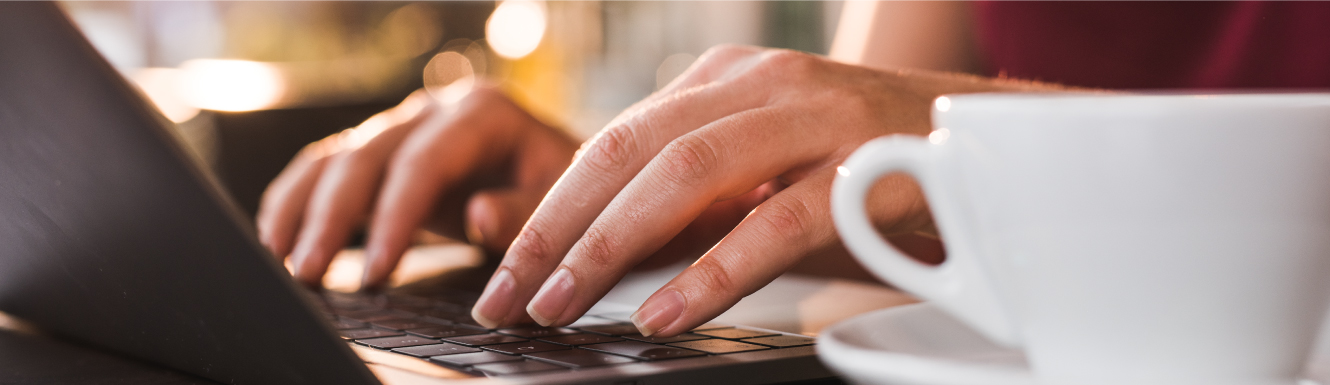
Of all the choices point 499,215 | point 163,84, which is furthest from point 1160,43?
point 163,84

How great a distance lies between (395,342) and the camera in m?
0.41

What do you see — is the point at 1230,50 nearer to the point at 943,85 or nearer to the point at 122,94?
the point at 943,85

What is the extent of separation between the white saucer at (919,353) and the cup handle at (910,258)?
2 centimetres

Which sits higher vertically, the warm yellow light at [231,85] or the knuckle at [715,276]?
the warm yellow light at [231,85]

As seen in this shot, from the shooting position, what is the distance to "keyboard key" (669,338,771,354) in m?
0.37

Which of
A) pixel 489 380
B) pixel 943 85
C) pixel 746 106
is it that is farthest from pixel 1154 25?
pixel 489 380

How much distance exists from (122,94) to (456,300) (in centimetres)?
35

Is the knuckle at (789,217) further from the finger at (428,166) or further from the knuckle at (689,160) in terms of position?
the finger at (428,166)

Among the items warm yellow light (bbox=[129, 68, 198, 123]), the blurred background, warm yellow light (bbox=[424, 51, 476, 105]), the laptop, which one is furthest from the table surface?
warm yellow light (bbox=[424, 51, 476, 105])

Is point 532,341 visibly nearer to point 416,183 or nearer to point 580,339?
point 580,339

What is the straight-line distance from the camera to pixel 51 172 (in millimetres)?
309

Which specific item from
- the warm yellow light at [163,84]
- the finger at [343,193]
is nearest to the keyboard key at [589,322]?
the finger at [343,193]

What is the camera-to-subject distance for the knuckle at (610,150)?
0.50 m

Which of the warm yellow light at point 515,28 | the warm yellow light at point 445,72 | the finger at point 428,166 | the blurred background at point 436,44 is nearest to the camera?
the finger at point 428,166
